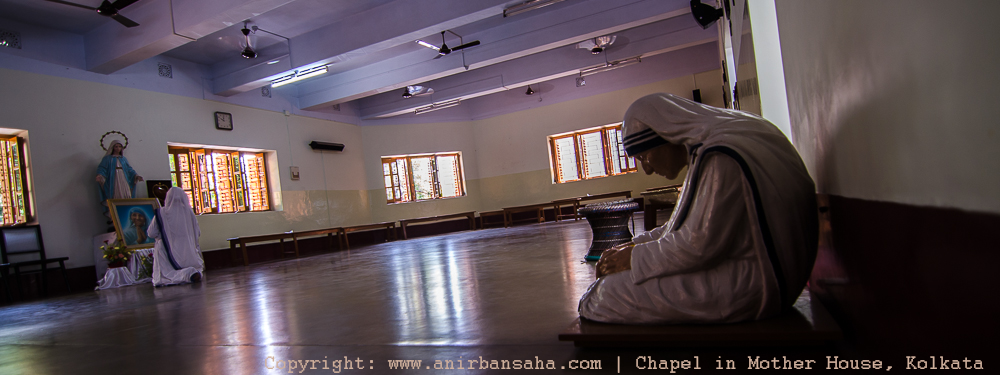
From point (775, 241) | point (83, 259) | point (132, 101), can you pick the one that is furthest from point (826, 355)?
point (132, 101)

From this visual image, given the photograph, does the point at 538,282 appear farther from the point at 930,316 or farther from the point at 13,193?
the point at 13,193

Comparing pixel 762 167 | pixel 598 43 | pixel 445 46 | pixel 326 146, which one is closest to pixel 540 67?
pixel 598 43

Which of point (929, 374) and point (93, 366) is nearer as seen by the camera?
point (929, 374)

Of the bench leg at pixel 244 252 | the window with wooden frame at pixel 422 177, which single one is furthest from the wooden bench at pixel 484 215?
the bench leg at pixel 244 252

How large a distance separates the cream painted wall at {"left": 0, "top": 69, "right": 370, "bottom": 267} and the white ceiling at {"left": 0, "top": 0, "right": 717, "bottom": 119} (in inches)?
23.7

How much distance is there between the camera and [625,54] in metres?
10.8

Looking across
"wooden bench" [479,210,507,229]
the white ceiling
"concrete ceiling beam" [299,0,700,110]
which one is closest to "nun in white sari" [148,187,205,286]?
the white ceiling

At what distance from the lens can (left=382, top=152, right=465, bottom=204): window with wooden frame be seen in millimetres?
14156

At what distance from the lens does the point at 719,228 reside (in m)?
1.39

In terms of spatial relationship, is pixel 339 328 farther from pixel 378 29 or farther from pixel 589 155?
pixel 589 155

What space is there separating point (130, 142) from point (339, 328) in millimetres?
8307

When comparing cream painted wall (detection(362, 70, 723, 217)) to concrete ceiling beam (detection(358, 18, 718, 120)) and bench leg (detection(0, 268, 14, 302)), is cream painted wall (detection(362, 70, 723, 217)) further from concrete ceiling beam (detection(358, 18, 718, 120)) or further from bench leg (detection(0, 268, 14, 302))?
bench leg (detection(0, 268, 14, 302))

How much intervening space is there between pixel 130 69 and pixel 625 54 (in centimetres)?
924

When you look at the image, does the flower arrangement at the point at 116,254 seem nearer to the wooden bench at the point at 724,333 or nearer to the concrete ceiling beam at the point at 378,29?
the concrete ceiling beam at the point at 378,29
